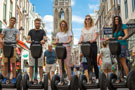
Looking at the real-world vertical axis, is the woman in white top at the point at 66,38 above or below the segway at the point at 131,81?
above

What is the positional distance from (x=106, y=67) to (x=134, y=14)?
10052mm

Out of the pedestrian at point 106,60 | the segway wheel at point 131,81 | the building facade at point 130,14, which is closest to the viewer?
the segway wheel at point 131,81

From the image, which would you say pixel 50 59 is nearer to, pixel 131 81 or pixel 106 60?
pixel 106 60

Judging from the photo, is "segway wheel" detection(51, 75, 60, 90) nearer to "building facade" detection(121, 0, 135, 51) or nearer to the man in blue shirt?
the man in blue shirt

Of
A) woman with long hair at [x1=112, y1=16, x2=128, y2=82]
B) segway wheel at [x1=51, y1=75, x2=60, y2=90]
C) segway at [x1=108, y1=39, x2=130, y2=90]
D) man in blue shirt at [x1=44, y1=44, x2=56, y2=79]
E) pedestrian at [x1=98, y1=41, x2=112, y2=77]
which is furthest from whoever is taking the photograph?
man in blue shirt at [x1=44, y1=44, x2=56, y2=79]

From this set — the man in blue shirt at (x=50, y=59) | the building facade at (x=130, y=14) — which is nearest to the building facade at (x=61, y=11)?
the building facade at (x=130, y=14)

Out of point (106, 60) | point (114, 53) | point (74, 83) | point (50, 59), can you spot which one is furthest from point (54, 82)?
point (50, 59)

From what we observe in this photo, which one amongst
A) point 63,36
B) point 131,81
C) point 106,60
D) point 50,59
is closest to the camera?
point 131,81

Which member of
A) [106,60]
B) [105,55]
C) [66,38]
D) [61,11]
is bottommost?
[106,60]

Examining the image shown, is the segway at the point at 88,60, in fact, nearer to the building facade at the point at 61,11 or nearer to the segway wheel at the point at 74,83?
the segway wheel at the point at 74,83

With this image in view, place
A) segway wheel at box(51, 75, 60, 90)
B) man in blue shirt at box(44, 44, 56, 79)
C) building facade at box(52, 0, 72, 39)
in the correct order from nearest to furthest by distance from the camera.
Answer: segway wheel at box(51, 75, 60, 90)
man in blue shirt at box(44, 44, 56, 79)
building facade at box(52, 0, 72, 39)

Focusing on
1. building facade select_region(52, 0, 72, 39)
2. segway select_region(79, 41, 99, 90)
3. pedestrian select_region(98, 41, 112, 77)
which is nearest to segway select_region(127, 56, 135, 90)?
segway select_region(79, 41, 99, 90)

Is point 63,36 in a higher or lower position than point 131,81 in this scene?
higher

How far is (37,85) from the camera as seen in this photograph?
20.0 feet
